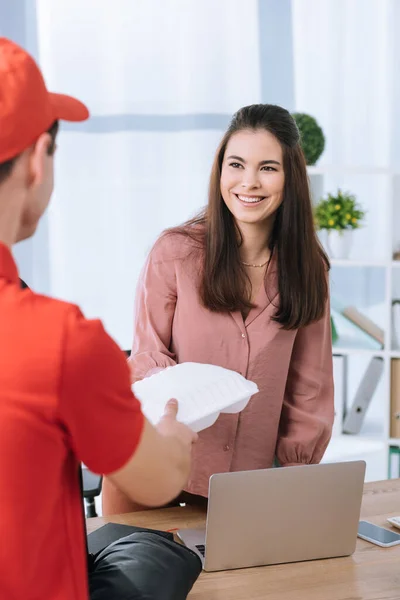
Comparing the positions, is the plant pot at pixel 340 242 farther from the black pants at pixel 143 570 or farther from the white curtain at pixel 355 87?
the black pants at pixel 143 570

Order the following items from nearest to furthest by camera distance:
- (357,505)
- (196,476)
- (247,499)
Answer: (247,499) < (357,505) < (196,476)

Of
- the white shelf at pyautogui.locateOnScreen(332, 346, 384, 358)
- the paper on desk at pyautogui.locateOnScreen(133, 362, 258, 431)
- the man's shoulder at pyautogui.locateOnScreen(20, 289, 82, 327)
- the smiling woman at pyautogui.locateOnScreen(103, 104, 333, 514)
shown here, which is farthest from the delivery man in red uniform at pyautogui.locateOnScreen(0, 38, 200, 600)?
the white shelf at pyautogui.locateOnScreen(332, 346, 384, 358)

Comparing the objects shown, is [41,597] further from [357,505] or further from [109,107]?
[109,107]

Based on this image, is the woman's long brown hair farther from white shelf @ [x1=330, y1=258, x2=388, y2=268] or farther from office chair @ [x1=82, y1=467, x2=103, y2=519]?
white shelf @ [x1=330, y1=258, x2=388, y2=268]

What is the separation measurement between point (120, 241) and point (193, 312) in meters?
1.92

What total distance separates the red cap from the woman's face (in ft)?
3.54

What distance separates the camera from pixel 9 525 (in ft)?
3.02

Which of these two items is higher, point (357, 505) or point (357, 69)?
point (357, 69)

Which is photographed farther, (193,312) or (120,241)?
(120,241)

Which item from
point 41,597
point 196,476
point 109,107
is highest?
point 109,107

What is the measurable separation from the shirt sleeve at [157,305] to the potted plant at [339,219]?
5.49 feet

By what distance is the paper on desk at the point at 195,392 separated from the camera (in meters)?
1.39

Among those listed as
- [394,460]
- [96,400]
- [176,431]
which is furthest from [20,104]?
[394,460]

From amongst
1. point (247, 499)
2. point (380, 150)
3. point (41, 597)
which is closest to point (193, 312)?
point (247, 499)
